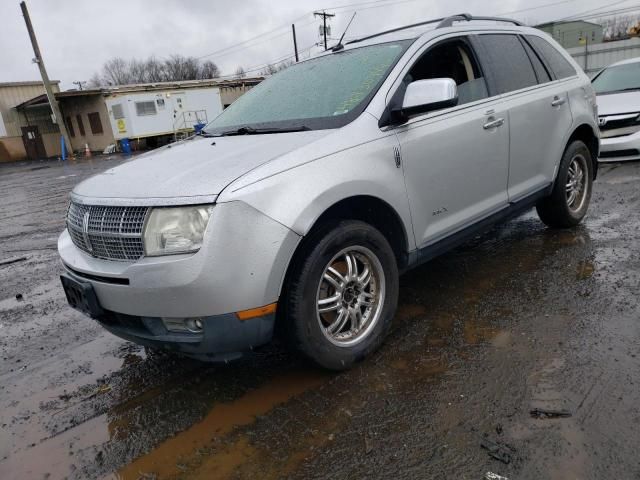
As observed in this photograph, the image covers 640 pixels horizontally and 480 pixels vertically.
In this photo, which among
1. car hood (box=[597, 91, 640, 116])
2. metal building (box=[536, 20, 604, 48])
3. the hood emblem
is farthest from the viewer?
metal building (box=[536, 20, 604, 48])

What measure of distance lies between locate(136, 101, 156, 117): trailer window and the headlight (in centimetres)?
2872

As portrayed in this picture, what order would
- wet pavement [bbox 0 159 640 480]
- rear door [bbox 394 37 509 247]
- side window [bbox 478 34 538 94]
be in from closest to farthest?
wet pavement [bbox 0 159 640 480]
rear door [bbox 394 37 509 247]
side window [bbox 478 34 538 94]

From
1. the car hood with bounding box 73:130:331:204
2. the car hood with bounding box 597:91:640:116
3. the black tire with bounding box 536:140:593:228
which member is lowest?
the black tire with bounding box 536:140:593:228

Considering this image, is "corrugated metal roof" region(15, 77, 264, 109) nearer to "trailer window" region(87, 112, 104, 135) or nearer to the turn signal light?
"trailer window" region(87, 112, 104, 135)

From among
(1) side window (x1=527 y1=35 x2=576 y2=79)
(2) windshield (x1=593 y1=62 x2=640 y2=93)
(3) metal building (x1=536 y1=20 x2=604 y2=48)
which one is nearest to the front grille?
(1) side window (x1=527 y1=35 x2=576 y2=79)

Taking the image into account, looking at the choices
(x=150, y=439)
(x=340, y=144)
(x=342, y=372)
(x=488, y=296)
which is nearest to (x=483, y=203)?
(x=488, y=296)

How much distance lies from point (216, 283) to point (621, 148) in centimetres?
799

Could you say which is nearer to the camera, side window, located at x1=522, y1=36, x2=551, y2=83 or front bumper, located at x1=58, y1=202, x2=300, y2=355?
front bumper, located at x1=58, y1=202, x2=300, y2=355

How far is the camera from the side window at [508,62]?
12.8 feet

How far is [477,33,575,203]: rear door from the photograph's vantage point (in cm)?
391

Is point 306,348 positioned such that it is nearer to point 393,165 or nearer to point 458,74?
point 393,165

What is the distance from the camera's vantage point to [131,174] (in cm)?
285

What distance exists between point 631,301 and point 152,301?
3.11 m

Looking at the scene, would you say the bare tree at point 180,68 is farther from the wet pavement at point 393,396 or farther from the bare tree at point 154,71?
the wet pavement at point 393,396
